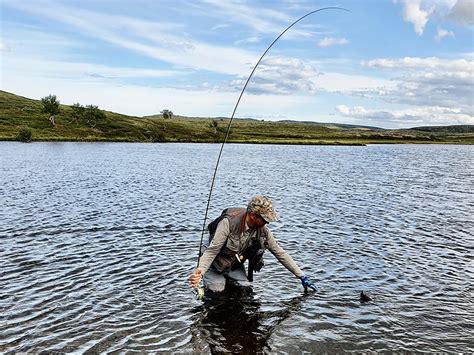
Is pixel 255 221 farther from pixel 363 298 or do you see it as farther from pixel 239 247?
pixel 363 298

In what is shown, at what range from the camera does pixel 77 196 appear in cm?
2673

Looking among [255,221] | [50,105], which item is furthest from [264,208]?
[50,105]

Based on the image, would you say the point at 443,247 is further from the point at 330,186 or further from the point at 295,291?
the point at 330,186

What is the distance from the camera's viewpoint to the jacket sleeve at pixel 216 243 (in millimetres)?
9203

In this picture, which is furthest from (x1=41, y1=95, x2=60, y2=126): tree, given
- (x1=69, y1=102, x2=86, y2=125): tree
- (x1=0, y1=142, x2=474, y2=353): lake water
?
(x1=0, y1=142, x2=474, y2=353): lake water

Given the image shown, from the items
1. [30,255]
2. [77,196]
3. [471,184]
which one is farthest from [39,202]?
[471,184]

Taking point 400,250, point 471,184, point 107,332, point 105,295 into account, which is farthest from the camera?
Result: point 471,184

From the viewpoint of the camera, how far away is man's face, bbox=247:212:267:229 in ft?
28.6

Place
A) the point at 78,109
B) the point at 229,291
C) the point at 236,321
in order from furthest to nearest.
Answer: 1. the point at 78,109
2. the point at 229,291
3. the point at 236,321

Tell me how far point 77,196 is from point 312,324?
20.8 meters

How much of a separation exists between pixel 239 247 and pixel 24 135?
9915 cm

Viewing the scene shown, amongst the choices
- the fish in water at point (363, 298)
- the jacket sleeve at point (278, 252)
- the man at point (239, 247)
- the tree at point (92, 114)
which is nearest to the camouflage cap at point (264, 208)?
the man at point (239, 247)

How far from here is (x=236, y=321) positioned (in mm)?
9141

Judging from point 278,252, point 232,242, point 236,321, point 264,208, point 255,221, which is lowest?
point 236,321
